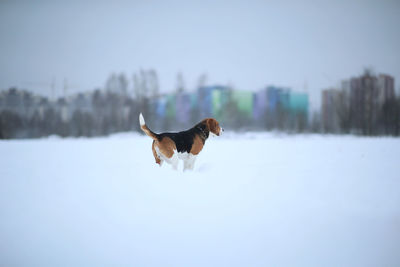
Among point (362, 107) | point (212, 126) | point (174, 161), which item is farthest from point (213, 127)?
point (362, 107)

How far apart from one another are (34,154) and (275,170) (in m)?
4.11

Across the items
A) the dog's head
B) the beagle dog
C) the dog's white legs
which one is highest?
the dog's head

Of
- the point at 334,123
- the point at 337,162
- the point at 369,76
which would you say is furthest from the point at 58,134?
the point at 369,76

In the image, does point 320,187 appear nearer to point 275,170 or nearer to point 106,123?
point 275,170

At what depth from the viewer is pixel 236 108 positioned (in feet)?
34.6

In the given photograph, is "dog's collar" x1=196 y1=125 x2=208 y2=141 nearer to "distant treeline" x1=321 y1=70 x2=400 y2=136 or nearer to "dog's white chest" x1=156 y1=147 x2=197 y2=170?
"dog's white chest" x1=156 y1=147 x2=197 y2=170

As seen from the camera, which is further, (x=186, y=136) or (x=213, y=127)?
(x=213, y=127)

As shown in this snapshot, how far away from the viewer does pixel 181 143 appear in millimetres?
3027

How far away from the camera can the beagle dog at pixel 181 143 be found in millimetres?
2893

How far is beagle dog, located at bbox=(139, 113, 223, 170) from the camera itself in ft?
9.49

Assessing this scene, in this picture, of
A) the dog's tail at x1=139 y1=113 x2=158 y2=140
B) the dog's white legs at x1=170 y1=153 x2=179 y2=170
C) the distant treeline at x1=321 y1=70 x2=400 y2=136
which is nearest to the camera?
the dog's tail at x1=139 y1=113 x2=158 y2=140

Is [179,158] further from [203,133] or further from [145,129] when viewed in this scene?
[145,129]

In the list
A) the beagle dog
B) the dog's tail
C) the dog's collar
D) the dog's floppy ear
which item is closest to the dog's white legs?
the beagle dog

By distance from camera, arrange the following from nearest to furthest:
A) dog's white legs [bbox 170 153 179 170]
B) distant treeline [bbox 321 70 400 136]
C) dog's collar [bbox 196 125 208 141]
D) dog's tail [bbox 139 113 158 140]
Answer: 1. dog's tail [bbox 139 113 158 140]
2. dog's white legs [bbox 170 153 179 170]
3. dog's collar [bbox 196 125 208 141]
4. distant treeline [bbox 321 70 400 136]
